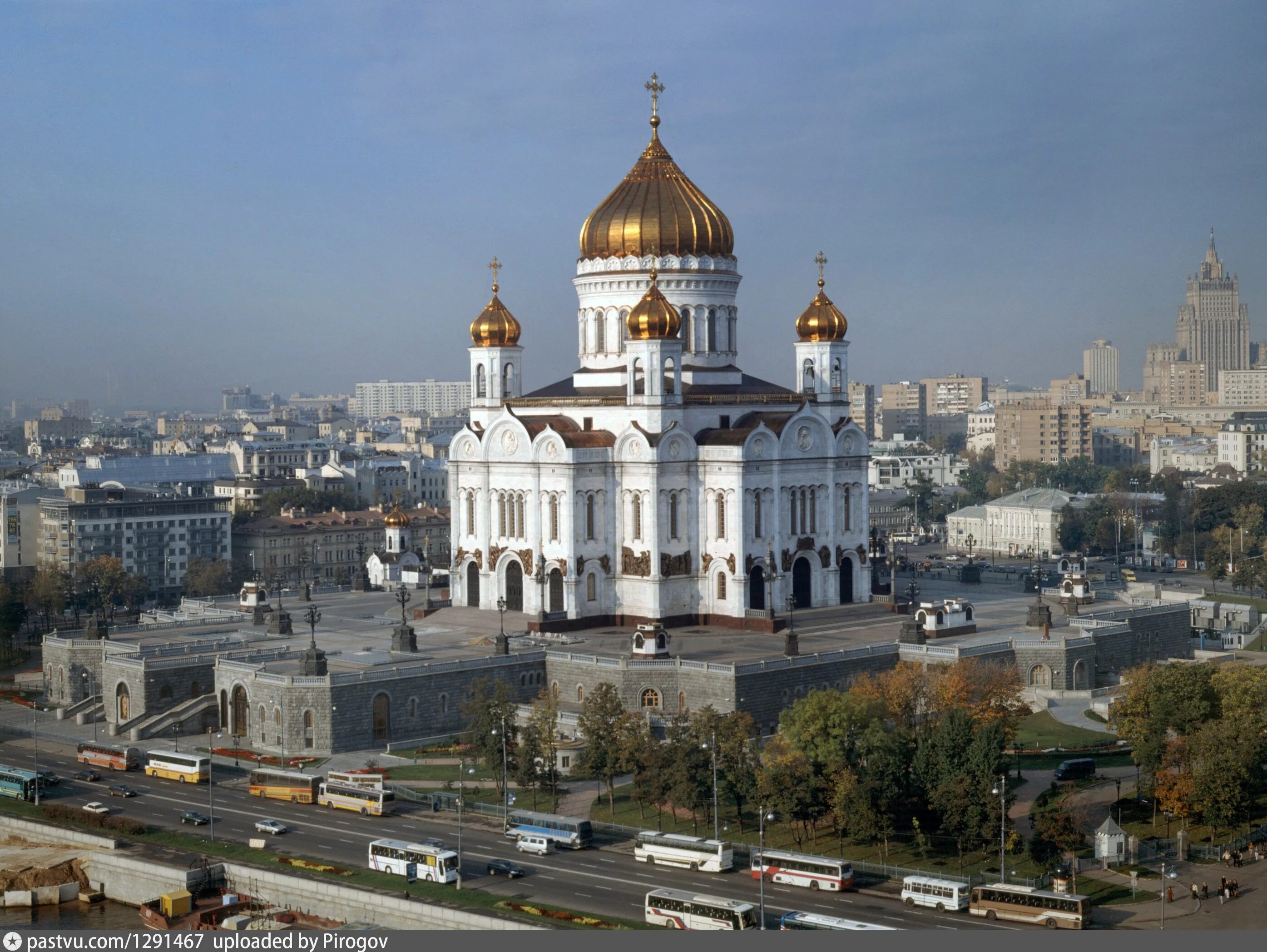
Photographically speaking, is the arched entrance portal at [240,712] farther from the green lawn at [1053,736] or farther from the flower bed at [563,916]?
the green lawn at [1053,736]

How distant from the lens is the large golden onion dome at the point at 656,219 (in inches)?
2544

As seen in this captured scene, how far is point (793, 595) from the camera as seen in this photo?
204 feet

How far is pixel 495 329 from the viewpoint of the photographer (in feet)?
218

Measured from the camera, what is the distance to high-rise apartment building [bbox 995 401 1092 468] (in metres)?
172

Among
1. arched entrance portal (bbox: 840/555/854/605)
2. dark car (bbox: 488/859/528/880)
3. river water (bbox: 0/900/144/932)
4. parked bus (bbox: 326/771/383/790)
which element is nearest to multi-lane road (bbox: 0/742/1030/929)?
dark car (bbox: 488/859/528/880)

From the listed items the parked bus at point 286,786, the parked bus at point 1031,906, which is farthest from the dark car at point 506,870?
the parked bus at point 1031,906

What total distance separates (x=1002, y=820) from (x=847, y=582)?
24.0 meters

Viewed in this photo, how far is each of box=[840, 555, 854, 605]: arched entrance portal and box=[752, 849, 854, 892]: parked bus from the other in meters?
25.1

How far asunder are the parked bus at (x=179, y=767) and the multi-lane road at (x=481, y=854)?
295mm

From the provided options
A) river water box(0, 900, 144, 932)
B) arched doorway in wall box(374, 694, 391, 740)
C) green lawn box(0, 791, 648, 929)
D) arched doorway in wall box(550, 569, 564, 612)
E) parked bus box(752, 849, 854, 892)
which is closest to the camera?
green lawn box(0, 791, 648, 929)

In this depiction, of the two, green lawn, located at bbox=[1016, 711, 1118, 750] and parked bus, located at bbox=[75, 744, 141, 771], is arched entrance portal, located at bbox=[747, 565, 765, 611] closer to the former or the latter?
green lawn, located at bbox=[1016, 711, 1118, 750]

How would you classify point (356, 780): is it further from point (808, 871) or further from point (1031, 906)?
point (1031, 906)

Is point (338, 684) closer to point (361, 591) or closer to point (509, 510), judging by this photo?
point (509, 510)

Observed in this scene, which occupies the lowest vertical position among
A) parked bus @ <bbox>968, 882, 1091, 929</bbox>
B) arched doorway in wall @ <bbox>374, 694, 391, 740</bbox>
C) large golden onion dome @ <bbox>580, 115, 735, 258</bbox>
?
parked bus @ <bbox>968, 882, 1091, 929</bbox>
